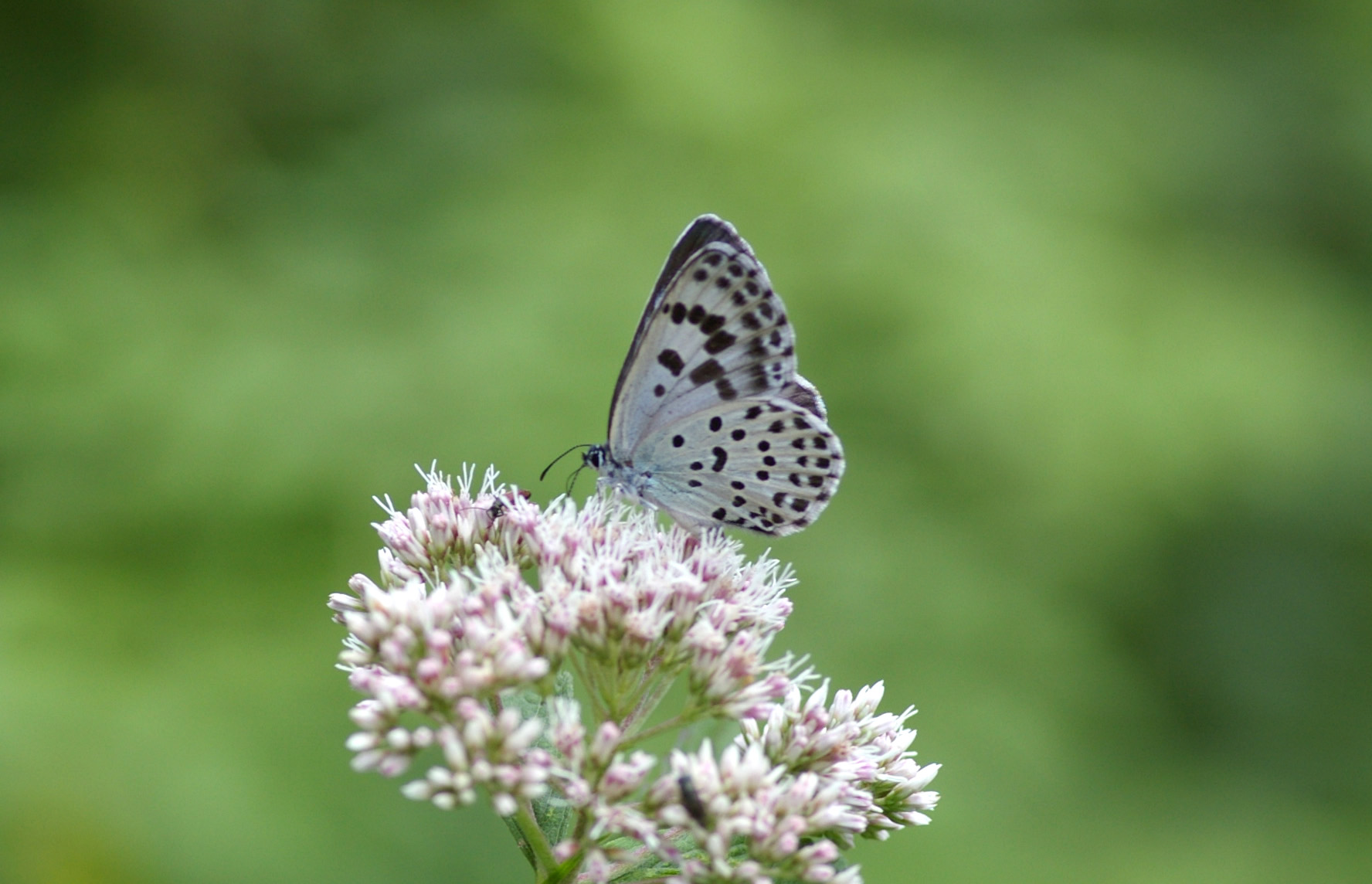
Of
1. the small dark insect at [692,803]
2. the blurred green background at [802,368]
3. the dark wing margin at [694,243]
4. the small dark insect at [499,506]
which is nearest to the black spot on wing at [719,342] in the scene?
the dark wing margin at [694,243]

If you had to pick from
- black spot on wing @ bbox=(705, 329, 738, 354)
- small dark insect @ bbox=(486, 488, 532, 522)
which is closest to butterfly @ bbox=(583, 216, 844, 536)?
black spot on wing @ bbox=(705, 329, 738, 354)

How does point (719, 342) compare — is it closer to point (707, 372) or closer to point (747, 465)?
point (707, 372)

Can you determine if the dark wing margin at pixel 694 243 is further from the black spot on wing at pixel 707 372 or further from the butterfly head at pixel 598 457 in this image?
the butterfly head at pixel 598 457

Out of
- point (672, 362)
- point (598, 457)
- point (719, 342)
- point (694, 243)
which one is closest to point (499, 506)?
point (598, 457)

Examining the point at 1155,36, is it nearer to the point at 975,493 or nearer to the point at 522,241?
the point at 975,493

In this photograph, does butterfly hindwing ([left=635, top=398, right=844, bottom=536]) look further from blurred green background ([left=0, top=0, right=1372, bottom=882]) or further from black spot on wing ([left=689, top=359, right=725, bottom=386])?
blurred green background ([left=0, top=0, right=1372, bottom=882])
